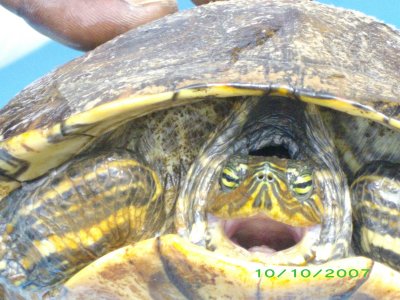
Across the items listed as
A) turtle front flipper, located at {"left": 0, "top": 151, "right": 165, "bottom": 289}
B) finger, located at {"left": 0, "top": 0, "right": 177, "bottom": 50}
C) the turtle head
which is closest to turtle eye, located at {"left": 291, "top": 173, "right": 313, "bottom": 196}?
the turtle head

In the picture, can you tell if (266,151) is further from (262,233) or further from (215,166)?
(262,233)

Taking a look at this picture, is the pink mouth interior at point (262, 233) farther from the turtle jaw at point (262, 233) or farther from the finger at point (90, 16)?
the finger at point (90, 16)

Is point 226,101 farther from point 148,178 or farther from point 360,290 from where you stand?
point 360,290

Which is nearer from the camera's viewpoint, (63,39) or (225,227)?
(225,227)

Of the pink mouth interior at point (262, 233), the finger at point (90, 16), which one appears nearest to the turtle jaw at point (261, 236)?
the pink mouth interior at point (262, 233)

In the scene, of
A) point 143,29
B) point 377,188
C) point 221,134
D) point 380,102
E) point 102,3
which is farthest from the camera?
point 102,3

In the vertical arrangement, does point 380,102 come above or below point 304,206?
above

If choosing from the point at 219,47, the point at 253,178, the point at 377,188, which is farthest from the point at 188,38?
the point at 377,188
